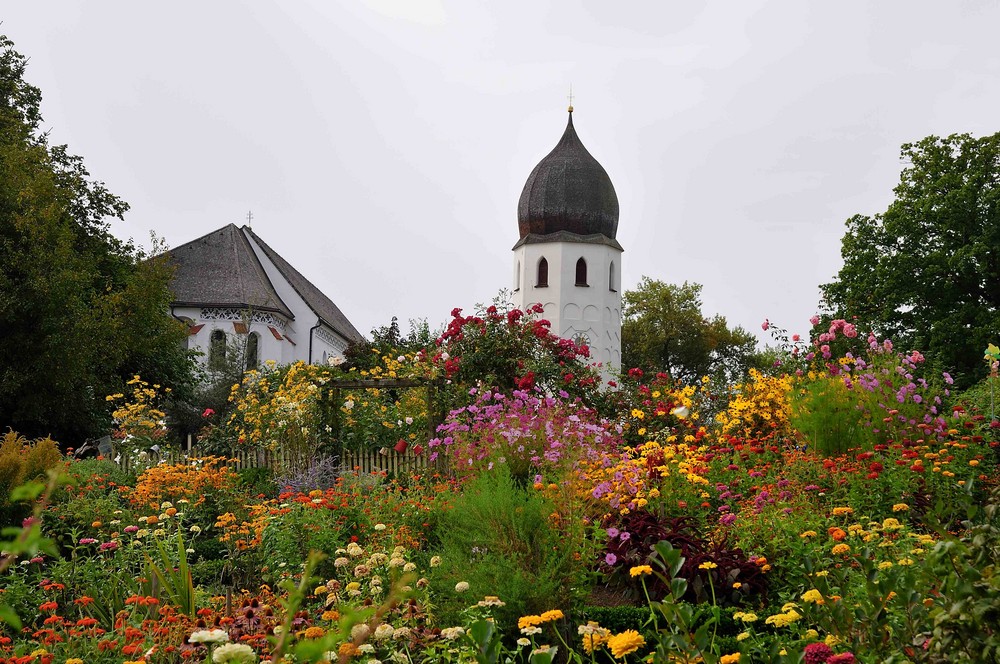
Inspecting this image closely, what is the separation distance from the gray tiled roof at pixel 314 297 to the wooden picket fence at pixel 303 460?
21885 mm

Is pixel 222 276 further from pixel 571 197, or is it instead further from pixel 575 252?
pixel 571 197

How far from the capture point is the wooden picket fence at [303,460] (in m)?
9.84

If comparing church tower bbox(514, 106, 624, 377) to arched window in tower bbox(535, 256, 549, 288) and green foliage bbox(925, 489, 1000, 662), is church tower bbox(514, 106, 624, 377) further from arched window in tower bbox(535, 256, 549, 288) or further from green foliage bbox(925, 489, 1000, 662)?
green foliage bbox(925, 489, 1000, 662)

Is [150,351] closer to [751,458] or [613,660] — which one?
[751,458]

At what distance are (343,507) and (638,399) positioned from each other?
4872 millimetres

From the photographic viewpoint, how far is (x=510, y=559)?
391 cm

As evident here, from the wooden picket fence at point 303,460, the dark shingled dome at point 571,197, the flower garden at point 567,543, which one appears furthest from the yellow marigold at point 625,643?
the dark shingled dome at point 571,197

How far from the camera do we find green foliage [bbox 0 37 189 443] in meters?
14.4

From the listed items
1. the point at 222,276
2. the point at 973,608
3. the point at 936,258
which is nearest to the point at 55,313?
the point at 973,608

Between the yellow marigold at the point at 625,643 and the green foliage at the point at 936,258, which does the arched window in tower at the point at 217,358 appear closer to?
the green foliage at the point at 936,258

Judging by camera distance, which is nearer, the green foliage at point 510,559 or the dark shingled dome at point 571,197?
the green foliage at point 510,559

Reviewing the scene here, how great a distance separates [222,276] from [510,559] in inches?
1133

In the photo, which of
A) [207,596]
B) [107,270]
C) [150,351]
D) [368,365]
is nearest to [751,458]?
[207,596]

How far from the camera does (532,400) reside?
26.5ft
